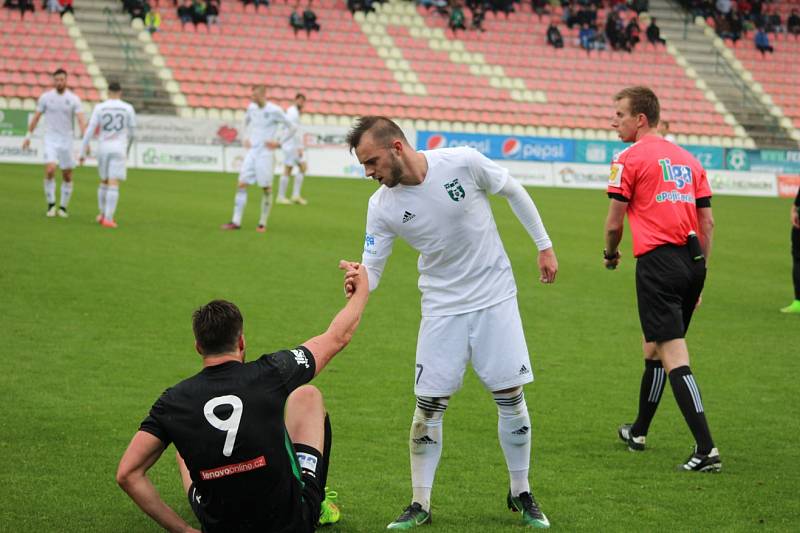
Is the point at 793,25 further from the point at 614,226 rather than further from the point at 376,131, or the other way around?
the point at 376,131

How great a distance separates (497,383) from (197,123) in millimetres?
25924

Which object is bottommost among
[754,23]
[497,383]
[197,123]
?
[497,383]

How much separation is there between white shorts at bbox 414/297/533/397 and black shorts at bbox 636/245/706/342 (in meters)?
1.46

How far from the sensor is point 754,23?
45.0 m

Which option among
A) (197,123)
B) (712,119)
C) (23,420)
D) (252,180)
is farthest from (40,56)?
(23,420)

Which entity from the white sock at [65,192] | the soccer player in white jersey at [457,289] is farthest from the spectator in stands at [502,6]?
the soccer player in white jersey at [457,289]

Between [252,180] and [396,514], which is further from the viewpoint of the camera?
[252,180]

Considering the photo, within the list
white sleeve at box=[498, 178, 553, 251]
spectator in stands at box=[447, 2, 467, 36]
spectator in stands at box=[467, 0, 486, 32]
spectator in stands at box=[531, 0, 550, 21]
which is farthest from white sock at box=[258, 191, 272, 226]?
spectator in stands at box=[531, 0, 550, 21]

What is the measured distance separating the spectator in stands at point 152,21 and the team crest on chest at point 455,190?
3290 centimetres

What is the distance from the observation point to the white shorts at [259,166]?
56.6 feet

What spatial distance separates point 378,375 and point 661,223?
301 cm

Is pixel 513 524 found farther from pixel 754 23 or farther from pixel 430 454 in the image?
pixel 754 23

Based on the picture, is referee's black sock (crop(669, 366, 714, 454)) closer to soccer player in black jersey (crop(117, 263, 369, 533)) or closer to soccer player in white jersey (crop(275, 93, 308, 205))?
soccer player in black jersey (crop(117, 263, 369, 533))

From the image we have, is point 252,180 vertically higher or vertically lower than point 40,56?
lower
